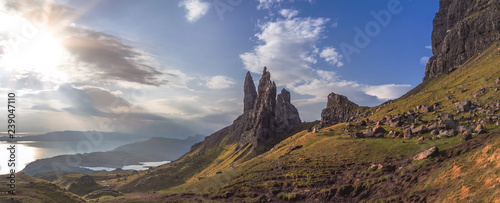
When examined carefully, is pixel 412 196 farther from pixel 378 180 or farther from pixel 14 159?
pixel 14 159

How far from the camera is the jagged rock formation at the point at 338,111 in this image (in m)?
→ 169

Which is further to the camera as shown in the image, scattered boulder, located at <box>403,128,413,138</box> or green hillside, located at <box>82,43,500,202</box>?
scattered boulder, located at <box>403,128,413,138</box>

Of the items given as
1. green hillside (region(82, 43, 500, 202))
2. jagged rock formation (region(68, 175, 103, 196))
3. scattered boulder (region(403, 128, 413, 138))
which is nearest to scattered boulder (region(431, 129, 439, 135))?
green hillside (region(82, 43, 500, 202))

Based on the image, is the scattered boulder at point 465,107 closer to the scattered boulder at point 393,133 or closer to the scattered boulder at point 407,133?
the scattered boulder at point 407,133

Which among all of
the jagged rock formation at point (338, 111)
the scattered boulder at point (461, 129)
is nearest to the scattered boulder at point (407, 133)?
the scattered boulder at point (461, 129)

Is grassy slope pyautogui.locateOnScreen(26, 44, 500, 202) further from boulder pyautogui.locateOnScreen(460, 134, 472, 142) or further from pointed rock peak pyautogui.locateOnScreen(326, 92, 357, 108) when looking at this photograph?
pointed rock peak pyautogui.locateOnScreen(326, 92, 357, 108)

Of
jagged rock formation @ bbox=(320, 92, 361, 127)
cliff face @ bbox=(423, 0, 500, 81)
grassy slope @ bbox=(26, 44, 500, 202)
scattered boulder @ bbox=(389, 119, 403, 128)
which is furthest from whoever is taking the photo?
jagged rock formation @ bbox=(320, 92, 361, 127)

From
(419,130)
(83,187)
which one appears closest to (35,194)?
(419,130)

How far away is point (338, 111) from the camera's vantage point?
180 m

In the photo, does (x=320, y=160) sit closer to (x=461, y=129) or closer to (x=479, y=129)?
(x=461, y=129)

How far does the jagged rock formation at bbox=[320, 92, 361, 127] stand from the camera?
16875 cm

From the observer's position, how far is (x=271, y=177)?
76.6 m

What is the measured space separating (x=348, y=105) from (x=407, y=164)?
13488 centimetres

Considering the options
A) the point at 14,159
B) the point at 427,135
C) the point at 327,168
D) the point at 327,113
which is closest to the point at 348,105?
the point at 327,113
